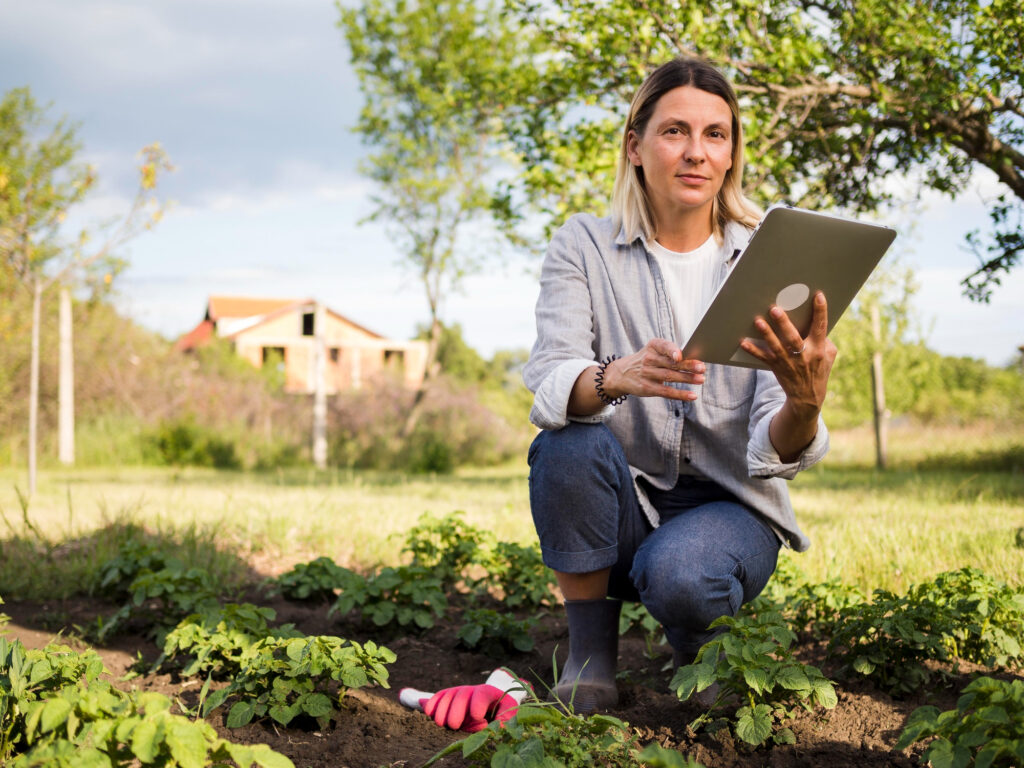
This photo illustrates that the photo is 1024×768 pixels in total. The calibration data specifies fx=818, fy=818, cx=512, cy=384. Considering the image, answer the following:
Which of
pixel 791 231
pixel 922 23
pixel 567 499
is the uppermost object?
pixel 922 23

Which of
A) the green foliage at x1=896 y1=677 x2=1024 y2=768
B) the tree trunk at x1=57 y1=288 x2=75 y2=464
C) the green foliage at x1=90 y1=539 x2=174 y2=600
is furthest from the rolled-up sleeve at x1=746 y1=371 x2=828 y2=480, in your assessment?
the tree trunk at x1=57 y1=288 x2=75 y2=464

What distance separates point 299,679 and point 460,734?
399 millimetres

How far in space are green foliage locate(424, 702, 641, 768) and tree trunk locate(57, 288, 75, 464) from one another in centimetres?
1216

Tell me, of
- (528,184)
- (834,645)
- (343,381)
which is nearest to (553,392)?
(834,645)

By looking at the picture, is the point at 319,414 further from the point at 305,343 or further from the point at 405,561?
the point at 405,561

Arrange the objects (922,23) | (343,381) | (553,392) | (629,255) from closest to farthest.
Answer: (553,392), (629,255), (922,23), (343,381)

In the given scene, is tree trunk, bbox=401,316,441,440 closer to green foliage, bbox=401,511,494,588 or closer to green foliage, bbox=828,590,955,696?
green foliage, bbox=401,511,494,588

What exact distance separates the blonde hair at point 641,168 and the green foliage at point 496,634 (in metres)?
1.23

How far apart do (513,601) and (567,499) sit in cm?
117

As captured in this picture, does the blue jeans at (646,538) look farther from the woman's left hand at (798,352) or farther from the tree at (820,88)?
the tree at (820,88)

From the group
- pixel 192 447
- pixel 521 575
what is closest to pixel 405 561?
pixel 521 575

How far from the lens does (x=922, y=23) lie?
219 inches

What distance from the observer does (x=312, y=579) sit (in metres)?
3.18

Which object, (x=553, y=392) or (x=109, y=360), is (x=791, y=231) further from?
(x=109, y=360)
